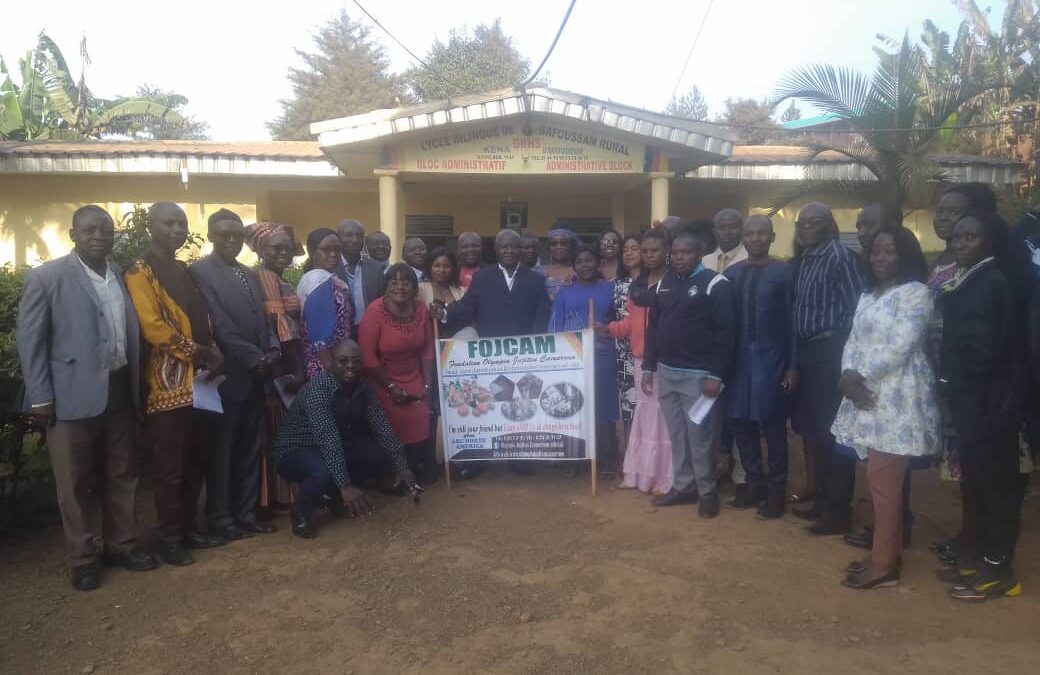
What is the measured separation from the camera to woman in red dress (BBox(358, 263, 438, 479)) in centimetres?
531

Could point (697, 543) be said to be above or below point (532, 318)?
below

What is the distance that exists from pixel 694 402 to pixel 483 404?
1.52 metres

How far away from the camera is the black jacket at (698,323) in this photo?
4.85 metres

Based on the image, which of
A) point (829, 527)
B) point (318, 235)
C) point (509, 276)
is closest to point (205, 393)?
point (318, 235)

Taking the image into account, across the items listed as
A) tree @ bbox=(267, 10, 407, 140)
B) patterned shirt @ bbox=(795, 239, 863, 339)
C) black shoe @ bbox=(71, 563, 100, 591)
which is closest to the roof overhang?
patterned shirt @ bbox=(795, 239, 863, 339)

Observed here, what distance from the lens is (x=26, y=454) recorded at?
5.31 m

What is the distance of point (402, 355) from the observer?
543 centimetres

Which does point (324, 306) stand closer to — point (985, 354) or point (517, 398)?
point (517, 398)

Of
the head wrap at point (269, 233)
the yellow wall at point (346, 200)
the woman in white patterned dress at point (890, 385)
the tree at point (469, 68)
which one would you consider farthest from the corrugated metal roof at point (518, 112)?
the tree at point (469, 68)

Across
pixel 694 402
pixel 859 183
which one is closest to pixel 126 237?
pixel 694 402

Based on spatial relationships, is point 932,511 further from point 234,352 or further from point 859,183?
point 859,183

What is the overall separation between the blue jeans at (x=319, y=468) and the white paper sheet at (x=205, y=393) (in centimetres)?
62

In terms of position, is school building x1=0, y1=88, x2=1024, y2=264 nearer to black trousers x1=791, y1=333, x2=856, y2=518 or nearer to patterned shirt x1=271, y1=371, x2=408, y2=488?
patterned shirt x1=271, y1=371, x2=408, y2=488

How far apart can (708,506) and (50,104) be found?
1958cm
